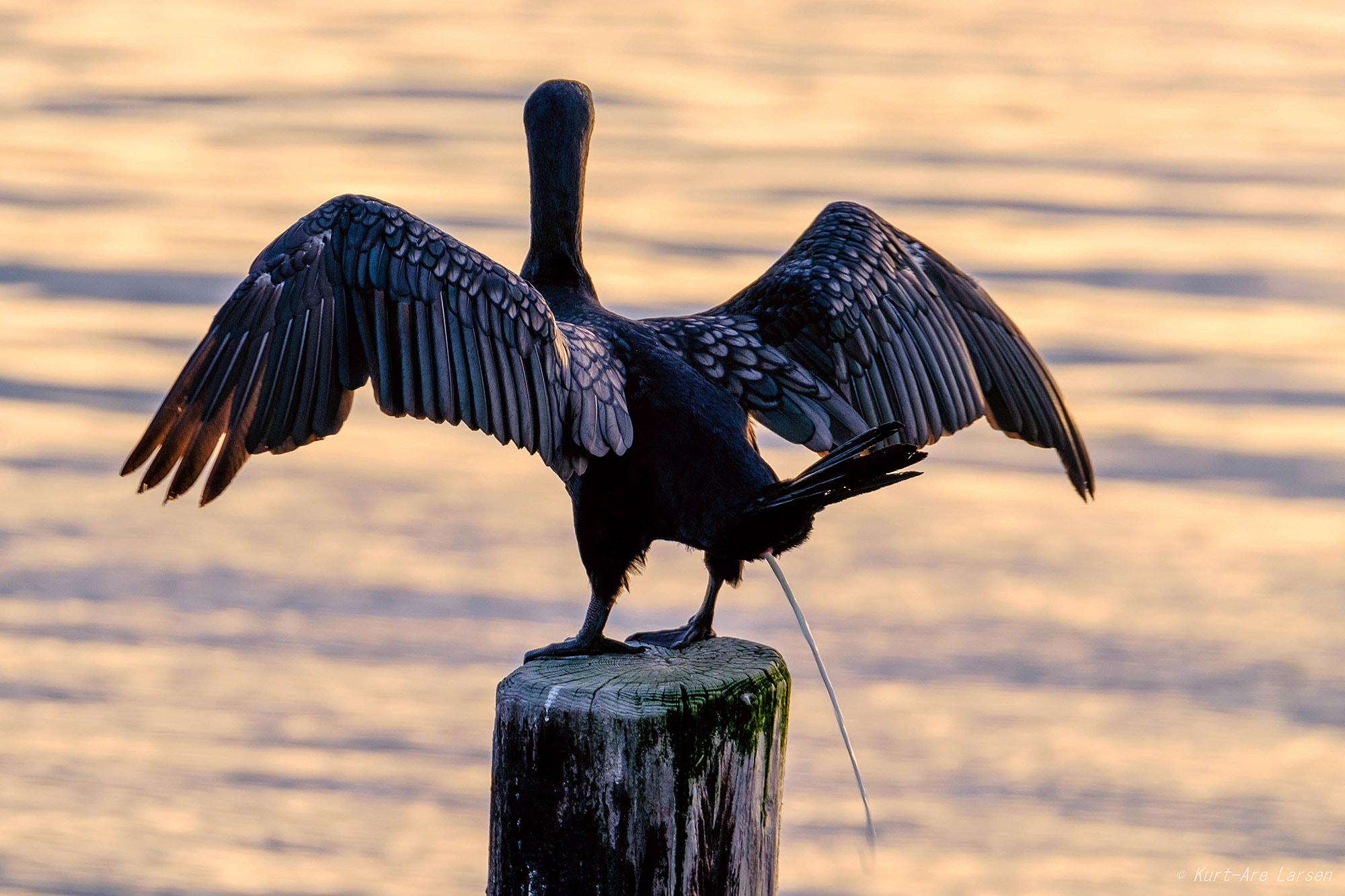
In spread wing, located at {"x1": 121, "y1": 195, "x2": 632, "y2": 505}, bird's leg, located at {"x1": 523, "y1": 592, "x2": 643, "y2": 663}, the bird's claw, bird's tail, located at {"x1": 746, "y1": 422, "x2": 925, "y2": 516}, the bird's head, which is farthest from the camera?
the bird's head

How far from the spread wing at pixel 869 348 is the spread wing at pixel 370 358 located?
0.47 metres

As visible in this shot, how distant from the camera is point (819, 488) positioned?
390cm

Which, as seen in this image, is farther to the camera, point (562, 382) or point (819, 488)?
point (562, 382)

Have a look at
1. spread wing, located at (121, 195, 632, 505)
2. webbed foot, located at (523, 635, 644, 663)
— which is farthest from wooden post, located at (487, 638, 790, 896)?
spread wing, located at (121, 195, 632, 505)

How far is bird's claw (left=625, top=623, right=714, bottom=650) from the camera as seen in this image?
452 cm

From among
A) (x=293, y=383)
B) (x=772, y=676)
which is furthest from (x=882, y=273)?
(x=293, y=383)

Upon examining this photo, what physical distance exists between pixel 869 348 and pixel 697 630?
940mm

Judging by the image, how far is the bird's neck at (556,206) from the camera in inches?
192

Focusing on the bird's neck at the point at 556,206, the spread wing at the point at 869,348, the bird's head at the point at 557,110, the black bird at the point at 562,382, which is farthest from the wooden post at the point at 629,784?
the bird's head at the point at 557,110

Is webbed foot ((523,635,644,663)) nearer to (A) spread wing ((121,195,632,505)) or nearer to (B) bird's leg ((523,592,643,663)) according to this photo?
(B) bird's leg ((523,592,643,663))

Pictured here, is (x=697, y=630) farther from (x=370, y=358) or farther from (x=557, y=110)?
(x=557, y=110)

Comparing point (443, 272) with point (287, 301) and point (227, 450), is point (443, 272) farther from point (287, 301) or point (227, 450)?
point (227, 450)

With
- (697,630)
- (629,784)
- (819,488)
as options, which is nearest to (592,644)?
(697,630)

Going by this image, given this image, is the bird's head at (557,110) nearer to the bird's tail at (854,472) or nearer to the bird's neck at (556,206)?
the bird's neck at (556,206)
